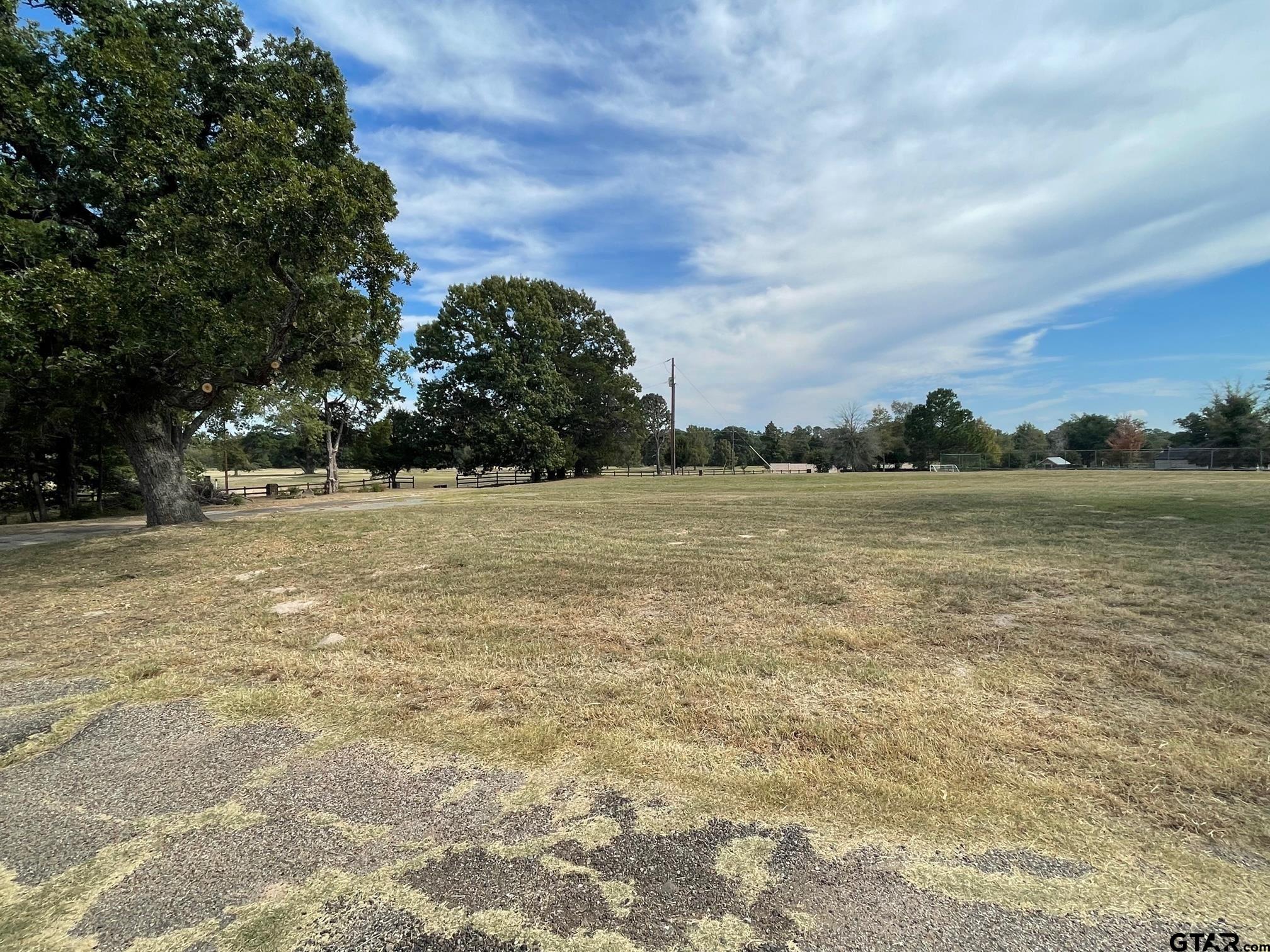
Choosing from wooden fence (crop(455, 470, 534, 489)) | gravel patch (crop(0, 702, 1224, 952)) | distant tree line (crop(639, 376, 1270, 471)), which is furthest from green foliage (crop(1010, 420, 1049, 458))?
gravel patch (crop(0, 702, 1224, 952))

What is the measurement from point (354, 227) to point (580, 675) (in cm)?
843

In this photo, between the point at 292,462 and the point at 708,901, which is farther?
the point at 292,462

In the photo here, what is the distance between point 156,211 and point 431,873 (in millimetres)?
9302

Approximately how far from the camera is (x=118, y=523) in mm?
13211

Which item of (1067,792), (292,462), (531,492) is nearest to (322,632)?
(1067,792)

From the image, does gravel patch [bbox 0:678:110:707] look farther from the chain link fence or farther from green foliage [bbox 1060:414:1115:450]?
green foliage [bbox 1060:414:1115:450]

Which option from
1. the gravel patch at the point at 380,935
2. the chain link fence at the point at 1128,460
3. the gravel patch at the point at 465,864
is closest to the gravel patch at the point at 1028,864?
the gravel patch at the point at 465,864

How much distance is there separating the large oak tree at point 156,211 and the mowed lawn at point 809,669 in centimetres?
296

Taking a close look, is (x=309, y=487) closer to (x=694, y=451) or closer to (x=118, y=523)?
(x=118, y=523)

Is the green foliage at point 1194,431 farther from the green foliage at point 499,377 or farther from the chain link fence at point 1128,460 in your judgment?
the green foliage at point 499,377

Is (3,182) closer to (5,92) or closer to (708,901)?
(5,92)

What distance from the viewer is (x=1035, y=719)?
2738 mm

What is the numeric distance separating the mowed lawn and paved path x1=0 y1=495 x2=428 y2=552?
3.20m

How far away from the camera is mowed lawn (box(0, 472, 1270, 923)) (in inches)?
80.0
